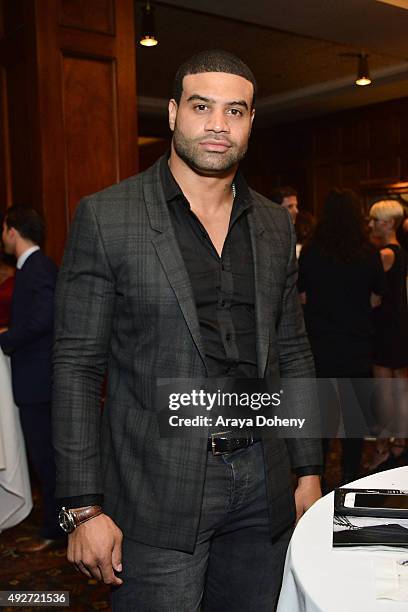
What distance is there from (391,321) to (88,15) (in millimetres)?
2151

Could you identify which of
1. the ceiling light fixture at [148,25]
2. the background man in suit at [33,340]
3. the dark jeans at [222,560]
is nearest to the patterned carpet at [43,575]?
the background man in suit at [33,340]

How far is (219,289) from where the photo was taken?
57.6 inches

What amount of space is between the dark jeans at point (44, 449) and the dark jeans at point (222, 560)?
1.71 metres

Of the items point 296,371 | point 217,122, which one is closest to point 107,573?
point 296,371

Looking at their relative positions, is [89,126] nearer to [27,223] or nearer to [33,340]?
[27,223]

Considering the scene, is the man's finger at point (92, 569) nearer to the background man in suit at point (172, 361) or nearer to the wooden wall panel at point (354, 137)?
the background man in suit at point (172, 361)

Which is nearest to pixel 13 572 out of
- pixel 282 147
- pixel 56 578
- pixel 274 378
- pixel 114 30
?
pixel 56 578

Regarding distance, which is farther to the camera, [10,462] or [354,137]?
[354,137]

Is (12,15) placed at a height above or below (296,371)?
above

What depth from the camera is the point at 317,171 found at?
9.62 metres

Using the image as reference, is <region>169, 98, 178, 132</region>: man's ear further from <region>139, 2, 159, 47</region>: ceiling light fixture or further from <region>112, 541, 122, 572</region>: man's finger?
<region>139, 2, 159, 47</region>: ceiling light fixture

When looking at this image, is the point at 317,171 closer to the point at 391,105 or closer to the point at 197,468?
the point at 391,105

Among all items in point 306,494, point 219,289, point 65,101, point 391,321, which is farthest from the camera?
point 391,321

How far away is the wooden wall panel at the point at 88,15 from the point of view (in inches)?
135
